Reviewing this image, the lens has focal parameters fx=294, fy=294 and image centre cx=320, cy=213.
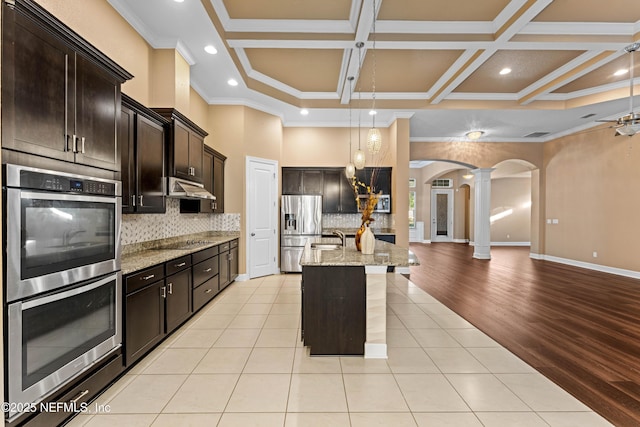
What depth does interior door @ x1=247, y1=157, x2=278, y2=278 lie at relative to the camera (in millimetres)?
5535

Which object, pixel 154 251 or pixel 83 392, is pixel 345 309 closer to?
pixel 83 392

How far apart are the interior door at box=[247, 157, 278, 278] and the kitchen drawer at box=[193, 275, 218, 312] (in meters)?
1.29

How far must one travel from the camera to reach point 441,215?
13.3 m

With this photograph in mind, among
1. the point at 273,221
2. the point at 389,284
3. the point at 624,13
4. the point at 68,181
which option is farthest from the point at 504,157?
the point at 68,181

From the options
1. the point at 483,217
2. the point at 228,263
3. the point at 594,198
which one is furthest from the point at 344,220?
the point at 594,198

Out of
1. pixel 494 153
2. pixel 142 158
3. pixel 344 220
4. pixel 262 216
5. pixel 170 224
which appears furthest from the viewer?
pixel 494 153

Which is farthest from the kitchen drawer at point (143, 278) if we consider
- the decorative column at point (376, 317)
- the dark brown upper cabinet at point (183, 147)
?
the decorative column at point (376, 317)

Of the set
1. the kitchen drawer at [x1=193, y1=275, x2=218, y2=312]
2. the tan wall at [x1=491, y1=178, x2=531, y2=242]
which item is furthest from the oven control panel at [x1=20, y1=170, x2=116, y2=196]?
the tan wall at [x1=491, y1=178, x2=531, y2=242]

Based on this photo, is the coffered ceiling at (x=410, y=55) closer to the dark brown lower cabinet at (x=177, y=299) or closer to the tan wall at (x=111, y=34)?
the tan wall at (x=111, y=34)

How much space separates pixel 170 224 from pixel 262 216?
6.26 feet

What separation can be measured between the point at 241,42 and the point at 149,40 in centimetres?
108

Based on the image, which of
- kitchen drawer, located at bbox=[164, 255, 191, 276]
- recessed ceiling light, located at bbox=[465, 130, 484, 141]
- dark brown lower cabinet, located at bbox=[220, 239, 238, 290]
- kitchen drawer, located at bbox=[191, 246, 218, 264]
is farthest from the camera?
recessed ceiling light, located at bbox=[465, 130, 484, 141]

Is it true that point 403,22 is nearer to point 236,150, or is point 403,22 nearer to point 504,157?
point 236,150

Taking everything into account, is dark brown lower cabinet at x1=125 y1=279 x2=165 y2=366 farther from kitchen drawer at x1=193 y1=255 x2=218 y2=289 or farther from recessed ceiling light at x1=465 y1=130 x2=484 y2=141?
recessed ceiling light at x1=465 y1=130 x2=484 y2=141
